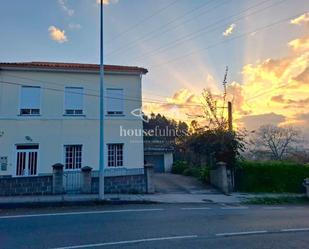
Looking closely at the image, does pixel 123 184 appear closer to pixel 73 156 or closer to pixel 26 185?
pixel 26 185

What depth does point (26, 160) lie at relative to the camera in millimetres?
20438

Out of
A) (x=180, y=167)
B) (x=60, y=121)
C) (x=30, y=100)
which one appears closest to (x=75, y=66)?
(x=30, y=100)

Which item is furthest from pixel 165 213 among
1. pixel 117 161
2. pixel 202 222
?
pixel 117 161

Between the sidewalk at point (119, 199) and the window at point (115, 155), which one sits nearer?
the sidewalk at point (119, 199)

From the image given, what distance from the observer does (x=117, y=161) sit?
2206cm

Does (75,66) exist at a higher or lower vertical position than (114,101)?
higher

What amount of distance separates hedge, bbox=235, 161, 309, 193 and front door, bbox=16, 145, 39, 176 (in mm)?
13537

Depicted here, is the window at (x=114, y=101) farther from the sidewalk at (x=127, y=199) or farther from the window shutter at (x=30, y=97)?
the sidewalk at (x=127, y=199)

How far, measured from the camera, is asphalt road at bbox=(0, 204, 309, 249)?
6.79 meters

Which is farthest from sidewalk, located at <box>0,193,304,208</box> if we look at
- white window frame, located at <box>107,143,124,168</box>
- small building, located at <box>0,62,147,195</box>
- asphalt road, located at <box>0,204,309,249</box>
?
white window frame, located at <box>107,143,124,168</box>

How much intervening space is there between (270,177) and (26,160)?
16.2 meters

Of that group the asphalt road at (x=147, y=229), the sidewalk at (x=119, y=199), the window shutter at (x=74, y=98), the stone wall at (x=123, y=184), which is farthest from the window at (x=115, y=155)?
the asphalt road at (x=147, y=229)

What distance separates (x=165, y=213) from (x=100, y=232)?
388cm

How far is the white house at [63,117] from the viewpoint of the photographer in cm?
2036
